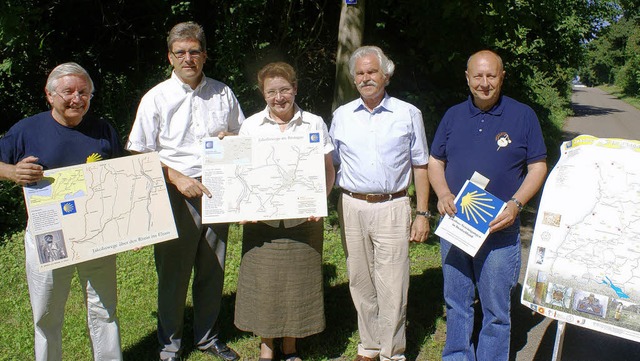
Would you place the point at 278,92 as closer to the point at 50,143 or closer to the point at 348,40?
the point at 50,143

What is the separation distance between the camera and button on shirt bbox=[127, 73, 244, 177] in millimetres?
3545

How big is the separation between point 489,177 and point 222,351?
7.64 feet

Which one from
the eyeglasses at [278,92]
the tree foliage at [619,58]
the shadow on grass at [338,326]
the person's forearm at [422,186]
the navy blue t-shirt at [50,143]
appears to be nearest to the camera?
the navy blue t-shirt at [50,143]

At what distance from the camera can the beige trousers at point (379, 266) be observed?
3607mm

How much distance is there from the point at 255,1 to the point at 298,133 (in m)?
3.91

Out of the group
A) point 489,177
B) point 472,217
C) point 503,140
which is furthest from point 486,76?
point 472,217

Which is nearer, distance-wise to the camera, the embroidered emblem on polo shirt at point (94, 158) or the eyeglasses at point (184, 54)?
the embroidered emblem on polo shirt at point (94, 158)

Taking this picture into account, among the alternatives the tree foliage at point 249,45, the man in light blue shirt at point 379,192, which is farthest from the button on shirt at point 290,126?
the tree foliage at point 249,45

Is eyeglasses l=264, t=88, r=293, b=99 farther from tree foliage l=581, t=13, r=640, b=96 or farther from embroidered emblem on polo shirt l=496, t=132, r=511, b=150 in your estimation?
tree foliage l=581, t=13, r=640, b=96

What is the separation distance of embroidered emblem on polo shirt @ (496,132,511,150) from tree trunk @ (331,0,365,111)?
3.17m

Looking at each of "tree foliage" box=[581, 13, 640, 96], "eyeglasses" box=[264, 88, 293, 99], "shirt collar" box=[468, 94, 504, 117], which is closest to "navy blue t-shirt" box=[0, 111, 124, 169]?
"eyeglasses" box=[264, 88, 293, 99]

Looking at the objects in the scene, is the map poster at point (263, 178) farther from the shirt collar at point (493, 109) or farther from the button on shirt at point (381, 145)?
the shirt collar at point (493, 109)

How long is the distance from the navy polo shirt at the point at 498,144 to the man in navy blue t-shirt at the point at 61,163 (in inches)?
85.5

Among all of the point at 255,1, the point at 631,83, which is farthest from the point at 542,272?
the point at 631,83
